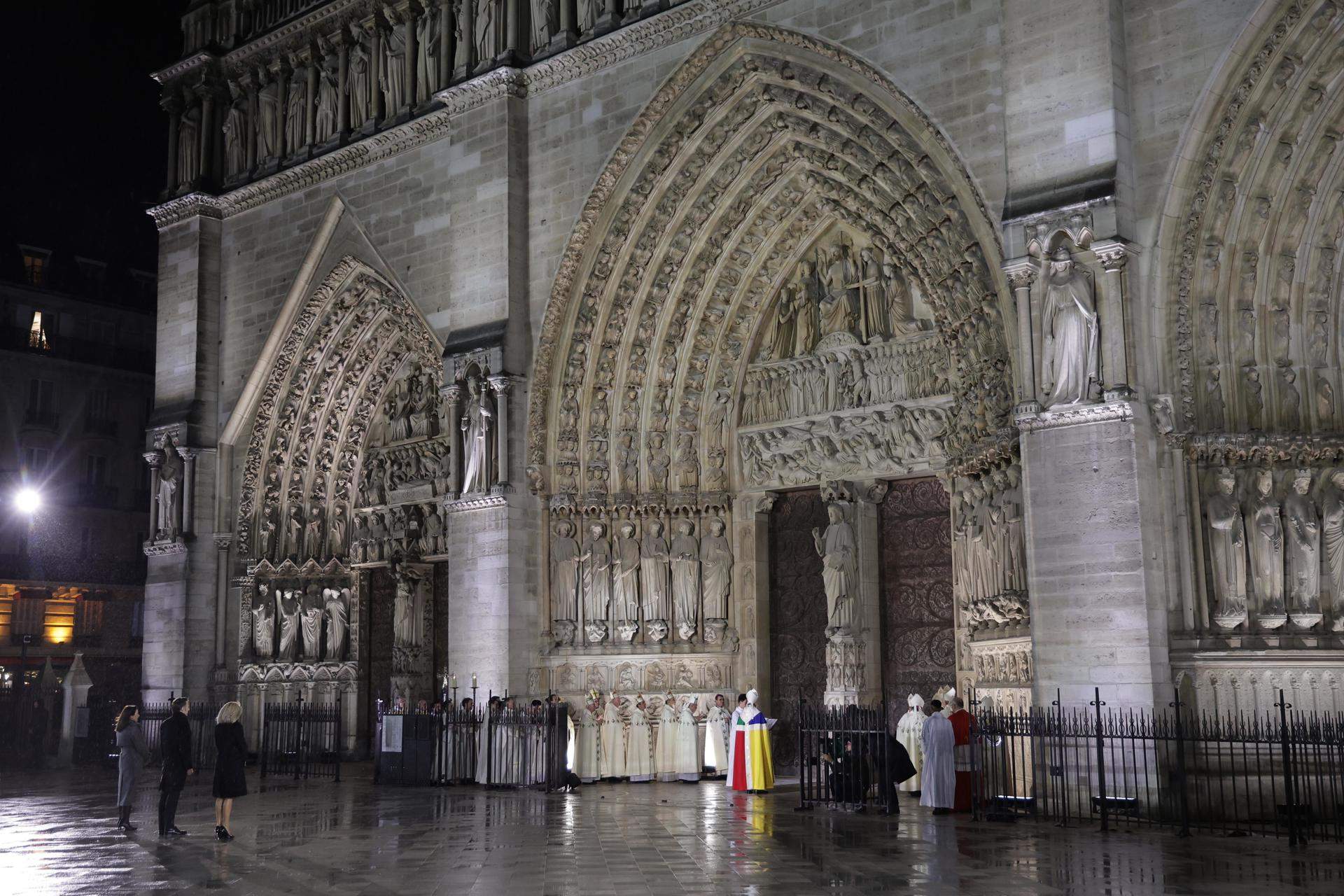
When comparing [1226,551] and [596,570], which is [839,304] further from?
[1226,551]

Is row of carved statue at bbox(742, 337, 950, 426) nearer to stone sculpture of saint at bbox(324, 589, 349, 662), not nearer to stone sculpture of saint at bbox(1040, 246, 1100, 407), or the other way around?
stone sculpture of saint at bbox(1040, 246, 1100, 407)

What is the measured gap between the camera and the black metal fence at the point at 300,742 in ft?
63.6

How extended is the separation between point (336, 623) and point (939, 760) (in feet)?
41.1

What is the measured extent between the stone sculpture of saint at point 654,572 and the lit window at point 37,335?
2280 centimetres

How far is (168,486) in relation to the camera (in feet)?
75.9

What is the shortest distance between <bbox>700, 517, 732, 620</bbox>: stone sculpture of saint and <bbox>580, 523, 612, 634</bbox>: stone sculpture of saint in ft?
4.17

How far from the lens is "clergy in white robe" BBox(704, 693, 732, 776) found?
1786 cm

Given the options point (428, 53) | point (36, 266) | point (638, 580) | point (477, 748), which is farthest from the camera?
point (36, 266)

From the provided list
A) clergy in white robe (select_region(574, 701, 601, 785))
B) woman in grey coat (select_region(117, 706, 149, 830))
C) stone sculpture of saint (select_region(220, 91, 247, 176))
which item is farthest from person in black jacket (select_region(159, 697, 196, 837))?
stone sculpture of saint (select_region(220, 91, 247, 176))

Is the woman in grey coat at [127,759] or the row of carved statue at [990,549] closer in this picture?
the woman in grey coat at [127,759]

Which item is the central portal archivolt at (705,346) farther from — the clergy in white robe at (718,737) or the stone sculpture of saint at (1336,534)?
the stone sculpture of saint at (1336,534)

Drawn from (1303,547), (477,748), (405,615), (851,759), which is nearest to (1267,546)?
(1303,547)

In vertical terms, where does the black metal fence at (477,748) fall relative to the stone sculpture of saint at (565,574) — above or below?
below

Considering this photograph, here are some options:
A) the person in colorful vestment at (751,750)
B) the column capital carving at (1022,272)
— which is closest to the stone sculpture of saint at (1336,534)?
the column capital carving at (1022,272)
